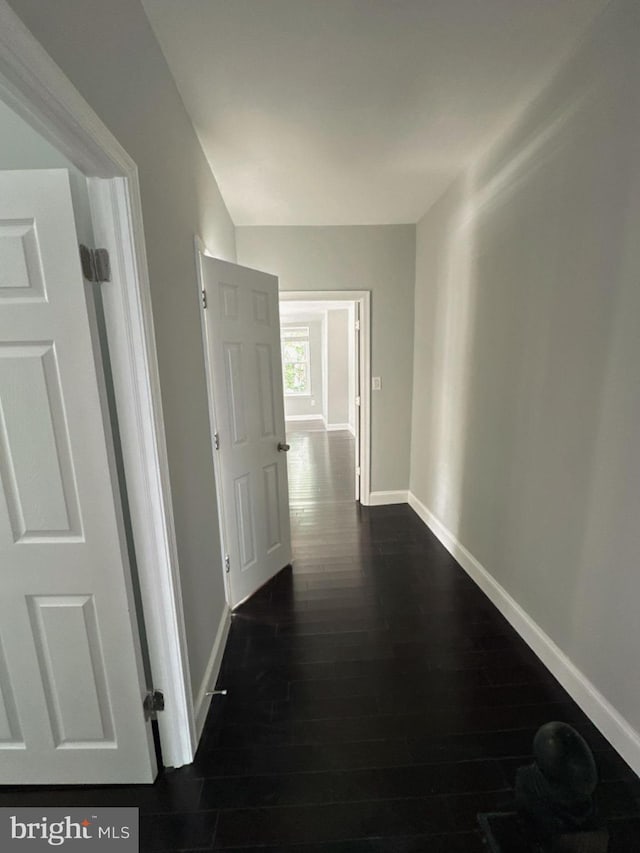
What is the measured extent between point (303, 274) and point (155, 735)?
10.8 feet

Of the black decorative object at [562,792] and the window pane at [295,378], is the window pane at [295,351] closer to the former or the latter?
the window pane at [295,378]

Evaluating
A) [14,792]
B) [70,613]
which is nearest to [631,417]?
[70,613]

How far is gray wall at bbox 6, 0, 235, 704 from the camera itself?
86 cm

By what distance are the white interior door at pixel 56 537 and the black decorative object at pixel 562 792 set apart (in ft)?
3.81

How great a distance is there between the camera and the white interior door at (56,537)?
0.95 meters

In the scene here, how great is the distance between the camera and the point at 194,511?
1.56 m

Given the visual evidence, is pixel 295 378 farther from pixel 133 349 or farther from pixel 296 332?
pixel 133 349

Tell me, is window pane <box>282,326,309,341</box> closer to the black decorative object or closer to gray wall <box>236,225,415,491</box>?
gray wall <box>236,225,415,491</box>

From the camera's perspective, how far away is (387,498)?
375 cm

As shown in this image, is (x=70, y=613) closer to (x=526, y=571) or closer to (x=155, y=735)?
(x=155, y=735)

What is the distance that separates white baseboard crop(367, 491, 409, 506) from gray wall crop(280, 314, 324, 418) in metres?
4.50

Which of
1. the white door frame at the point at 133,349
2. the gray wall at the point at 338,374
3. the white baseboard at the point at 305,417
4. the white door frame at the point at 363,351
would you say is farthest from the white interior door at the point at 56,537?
the white baseboard at the point at 305,417

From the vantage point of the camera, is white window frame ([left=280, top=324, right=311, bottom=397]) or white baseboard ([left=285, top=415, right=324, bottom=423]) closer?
white window frame ([left=280, top=324, right=311, bottom=397])

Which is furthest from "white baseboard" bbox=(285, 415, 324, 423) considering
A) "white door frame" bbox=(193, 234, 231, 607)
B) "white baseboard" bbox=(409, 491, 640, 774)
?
"white door frame" bbox=(193, 234, 231, 607)
